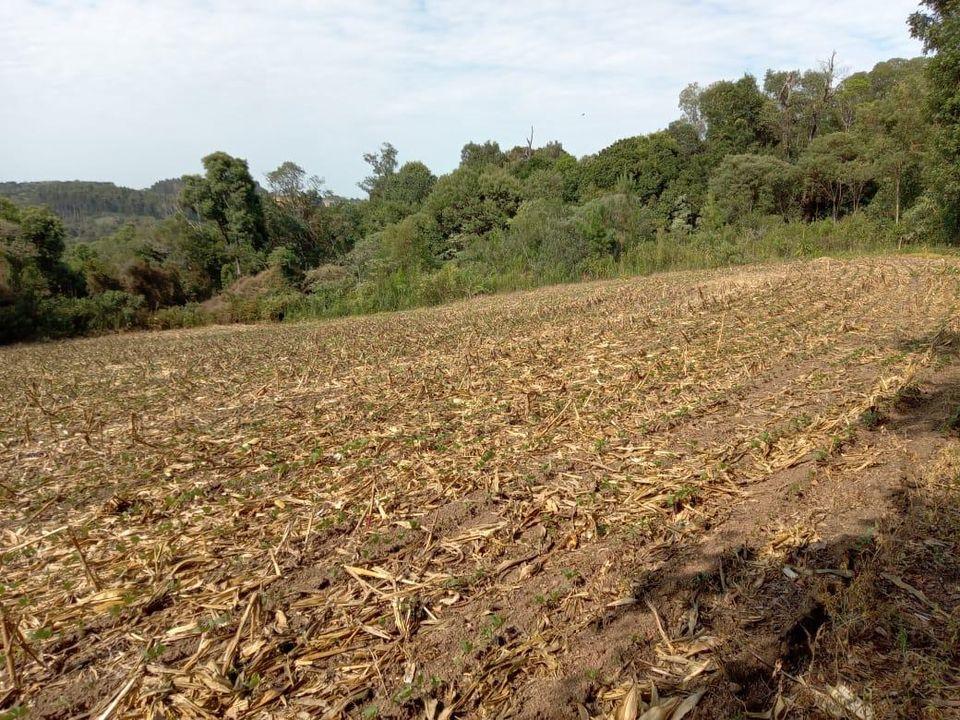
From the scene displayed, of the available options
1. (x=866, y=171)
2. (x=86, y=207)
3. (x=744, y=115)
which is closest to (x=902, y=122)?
(x=866, y=171)

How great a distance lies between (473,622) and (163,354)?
11855 mm

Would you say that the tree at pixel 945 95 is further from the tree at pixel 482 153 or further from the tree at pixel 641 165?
the tree at pixel 482 153

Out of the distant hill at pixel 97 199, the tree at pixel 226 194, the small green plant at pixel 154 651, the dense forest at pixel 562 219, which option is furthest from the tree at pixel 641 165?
the distant hill at pixel 97 199

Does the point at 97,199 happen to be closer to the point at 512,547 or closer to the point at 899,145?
the point at 899,145

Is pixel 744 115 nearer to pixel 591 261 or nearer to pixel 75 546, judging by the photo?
pixel 591 261

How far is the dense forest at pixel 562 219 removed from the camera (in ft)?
67.1

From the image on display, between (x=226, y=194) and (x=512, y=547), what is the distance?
35126 mm

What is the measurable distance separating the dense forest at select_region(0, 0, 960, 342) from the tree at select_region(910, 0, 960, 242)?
54 millimetres

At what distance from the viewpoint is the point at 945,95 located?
16594 mm

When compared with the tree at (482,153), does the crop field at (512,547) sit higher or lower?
lower

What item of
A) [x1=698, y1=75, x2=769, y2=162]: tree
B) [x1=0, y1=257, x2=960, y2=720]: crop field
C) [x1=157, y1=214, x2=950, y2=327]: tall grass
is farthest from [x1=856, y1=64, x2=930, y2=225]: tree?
[x1=0, y1=257, x2=960, y2=720]: crop field

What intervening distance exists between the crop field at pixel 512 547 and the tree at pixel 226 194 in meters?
28.9

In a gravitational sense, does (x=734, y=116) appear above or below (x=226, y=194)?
above

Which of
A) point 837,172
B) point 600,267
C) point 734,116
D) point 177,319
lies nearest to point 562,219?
point 600,267
